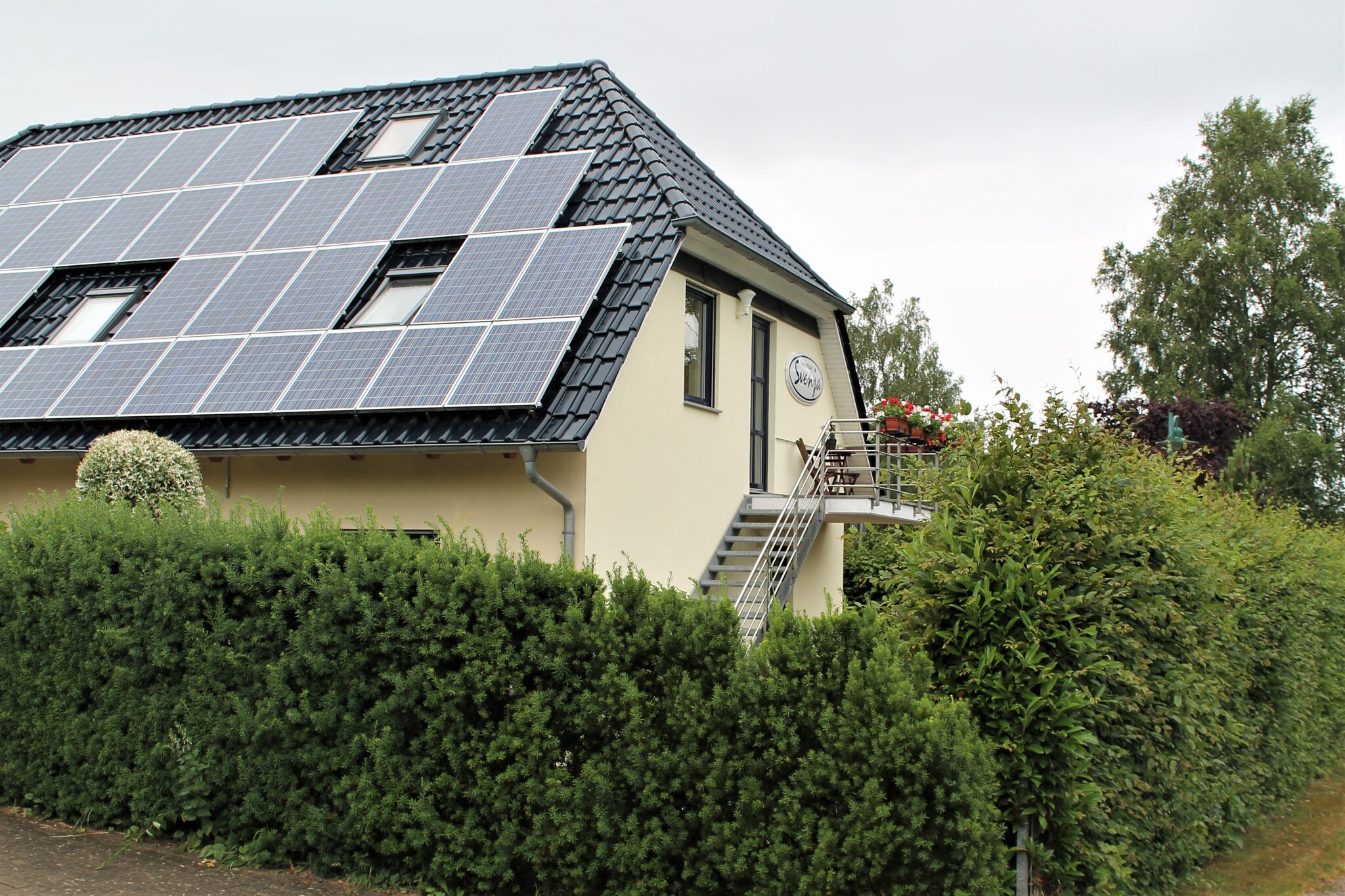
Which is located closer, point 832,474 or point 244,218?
point 244,218

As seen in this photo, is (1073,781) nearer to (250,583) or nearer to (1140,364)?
(250,583)

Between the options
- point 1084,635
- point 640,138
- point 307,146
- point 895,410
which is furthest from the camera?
point 895,410

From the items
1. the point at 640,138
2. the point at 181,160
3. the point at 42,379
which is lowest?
the point at 42,379

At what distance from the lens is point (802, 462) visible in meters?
15.1

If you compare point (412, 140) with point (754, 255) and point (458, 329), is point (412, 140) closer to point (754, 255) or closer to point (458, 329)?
point (754, 255)

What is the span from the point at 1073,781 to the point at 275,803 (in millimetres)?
4663

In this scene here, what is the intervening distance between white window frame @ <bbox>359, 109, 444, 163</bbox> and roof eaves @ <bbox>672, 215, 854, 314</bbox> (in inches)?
170

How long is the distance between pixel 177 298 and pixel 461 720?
300 inches

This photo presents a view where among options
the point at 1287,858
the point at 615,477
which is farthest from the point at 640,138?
the point at 1287,858

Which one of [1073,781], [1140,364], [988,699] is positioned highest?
[1140,364]

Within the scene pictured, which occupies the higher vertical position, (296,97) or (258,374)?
(296,97)

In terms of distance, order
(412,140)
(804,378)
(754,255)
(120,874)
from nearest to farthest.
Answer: (120,874) < (754,255) < (412,140) < (804,378)

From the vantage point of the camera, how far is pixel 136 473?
31.3 feet

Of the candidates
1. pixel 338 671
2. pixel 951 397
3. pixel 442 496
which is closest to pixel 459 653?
pixel 338 671
